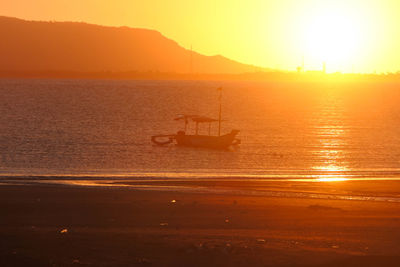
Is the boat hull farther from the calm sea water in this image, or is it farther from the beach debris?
the beach debris

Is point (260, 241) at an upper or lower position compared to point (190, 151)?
upper

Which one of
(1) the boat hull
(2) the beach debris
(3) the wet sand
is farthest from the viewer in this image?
(1) the boat hull

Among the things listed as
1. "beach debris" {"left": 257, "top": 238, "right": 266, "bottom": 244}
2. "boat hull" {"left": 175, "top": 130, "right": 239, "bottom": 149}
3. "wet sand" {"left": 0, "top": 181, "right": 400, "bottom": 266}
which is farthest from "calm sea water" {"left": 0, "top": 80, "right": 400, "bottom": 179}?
"beach debris" {"left": 257, "top": 238, "right": 266, "bottom": 244}

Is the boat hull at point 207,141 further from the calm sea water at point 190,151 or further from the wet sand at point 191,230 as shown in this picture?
the wet sand at point 191,230

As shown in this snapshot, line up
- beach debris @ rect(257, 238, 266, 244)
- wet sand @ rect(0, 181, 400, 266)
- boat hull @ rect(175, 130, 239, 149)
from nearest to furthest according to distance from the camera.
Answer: wet sand @ rect(0, 181, 400, 266), beach debris @ rect(257, 238, 266, 244), boat hull @ rect(175, 130, 239, 149)

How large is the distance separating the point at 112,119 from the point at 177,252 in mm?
82766

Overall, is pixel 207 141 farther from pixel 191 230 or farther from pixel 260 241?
pixel 260 241

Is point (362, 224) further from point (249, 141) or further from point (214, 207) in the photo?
point (249, 141)

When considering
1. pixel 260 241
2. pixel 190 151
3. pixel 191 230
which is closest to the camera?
pixel 260 241

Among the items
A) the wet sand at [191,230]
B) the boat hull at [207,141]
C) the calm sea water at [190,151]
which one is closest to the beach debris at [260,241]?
the wet sand at [191,230]

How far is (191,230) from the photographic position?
48.8 feet

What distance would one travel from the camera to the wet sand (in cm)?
1251

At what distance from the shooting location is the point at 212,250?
12992 mm

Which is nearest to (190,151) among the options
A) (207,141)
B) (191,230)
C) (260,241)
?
(207,141)
